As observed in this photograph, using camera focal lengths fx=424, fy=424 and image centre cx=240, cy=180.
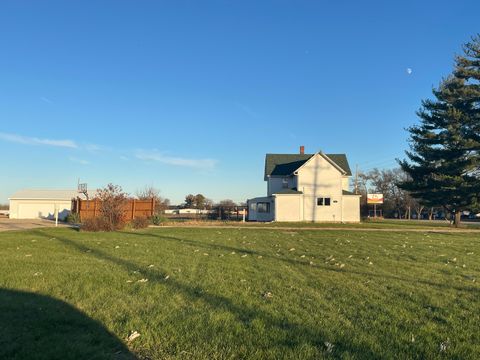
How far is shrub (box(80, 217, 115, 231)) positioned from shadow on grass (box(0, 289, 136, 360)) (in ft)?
58.0

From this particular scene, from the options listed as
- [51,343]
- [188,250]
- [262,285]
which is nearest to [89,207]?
[188,250]

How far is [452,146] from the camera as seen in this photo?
37.0 meters

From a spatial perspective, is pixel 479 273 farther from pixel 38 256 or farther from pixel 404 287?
pixel 38 256

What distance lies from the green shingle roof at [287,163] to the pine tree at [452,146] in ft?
25.9

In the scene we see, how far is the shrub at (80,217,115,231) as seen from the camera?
2287cm

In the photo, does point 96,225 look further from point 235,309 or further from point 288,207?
point 288,207

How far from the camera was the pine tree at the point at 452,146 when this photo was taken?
35812 millimetres

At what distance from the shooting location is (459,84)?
3756 cm

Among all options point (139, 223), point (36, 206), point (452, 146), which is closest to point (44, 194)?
point (36, 206)

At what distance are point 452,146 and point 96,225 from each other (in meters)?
30.3

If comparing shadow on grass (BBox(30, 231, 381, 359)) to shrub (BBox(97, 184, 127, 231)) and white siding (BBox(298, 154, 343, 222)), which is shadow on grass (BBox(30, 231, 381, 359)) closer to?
shrub (BBox(97, 184, 127, 231))

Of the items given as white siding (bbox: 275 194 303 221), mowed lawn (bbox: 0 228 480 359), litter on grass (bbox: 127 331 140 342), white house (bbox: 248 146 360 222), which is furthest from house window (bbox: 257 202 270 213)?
litter on grass (bbox: 127 331 140 342)

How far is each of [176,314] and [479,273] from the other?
7.17m

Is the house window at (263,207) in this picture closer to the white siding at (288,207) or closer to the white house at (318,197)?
the white house at (318,197)
